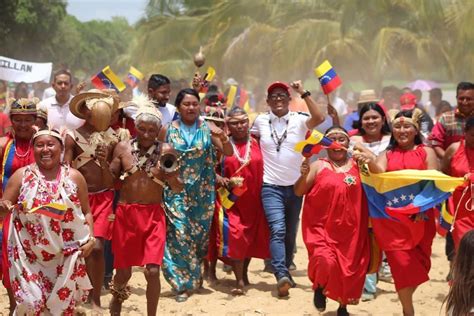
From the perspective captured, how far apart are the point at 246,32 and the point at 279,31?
47.2 inches

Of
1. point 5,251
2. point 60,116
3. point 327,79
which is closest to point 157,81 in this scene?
point 60,116

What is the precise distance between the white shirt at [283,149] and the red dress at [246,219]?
4.9 inches

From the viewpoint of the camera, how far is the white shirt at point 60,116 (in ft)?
28.7

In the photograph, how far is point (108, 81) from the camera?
368 inches

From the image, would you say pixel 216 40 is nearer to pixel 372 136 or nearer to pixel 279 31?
pixel 279 31

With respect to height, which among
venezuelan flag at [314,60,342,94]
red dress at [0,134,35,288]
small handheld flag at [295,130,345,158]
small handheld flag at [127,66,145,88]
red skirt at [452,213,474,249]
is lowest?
red skirt at [452,213,474,249]

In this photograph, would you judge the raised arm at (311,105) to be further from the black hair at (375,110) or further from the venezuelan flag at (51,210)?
the venezuelan flag at (51,210)

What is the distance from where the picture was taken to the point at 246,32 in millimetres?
29188

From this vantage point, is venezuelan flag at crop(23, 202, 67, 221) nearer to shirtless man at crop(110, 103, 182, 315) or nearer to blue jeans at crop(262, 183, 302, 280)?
shirtless man at crop(110, 103, 182, 315)

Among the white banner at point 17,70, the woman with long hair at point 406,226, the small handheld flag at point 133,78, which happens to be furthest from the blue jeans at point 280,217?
the white banner at point 17,70

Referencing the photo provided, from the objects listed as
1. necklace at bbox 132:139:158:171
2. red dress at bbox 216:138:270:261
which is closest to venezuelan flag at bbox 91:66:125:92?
red dress at bbox 216:138:270:261

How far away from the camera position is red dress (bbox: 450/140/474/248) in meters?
7.35

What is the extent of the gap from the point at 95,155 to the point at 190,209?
166 centimetres

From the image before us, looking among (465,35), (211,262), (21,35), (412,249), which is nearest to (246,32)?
(465,35)
